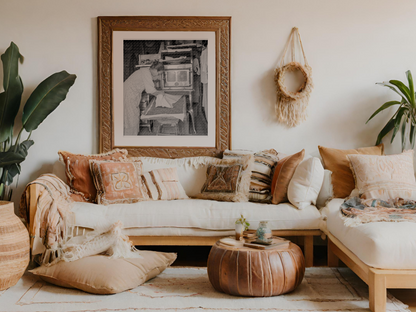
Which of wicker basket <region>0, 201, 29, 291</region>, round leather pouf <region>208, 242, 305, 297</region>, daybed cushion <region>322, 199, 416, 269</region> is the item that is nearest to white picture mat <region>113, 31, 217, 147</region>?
wicker basket <region>0, 201, 29, 291</region>

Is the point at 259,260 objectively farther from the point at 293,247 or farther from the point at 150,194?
the point at 150,194

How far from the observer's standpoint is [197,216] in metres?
3.00

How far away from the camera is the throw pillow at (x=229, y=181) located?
331 cm

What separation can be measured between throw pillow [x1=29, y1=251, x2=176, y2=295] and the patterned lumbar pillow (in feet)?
2.72

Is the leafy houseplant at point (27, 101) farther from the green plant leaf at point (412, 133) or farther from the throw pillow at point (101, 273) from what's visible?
the green plant leaf at point (412, 133)

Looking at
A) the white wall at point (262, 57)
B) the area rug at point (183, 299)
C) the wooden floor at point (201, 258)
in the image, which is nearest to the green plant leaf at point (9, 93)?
the white wall at point (262, 57)

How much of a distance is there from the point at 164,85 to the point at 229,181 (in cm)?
121

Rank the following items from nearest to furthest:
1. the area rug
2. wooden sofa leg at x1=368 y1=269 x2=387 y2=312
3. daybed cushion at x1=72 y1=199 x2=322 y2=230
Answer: wooden sofa leg at x1=368 y1=269 x2=387 y2=312 → the area rug → daybed cushion at x1=72 y1=199 x2=322 y2=230

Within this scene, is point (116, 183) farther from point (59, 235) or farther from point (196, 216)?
point (196, 216)

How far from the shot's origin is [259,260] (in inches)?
88.0

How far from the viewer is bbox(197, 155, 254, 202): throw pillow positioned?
3.31 m

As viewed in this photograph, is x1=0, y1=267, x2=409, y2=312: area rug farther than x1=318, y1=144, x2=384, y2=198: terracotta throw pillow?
No

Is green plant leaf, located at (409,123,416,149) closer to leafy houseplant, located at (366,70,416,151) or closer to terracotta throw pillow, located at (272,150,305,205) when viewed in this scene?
leafy houseplant, located at (366,70,416,151)

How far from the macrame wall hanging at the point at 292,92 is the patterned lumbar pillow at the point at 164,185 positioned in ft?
Result: 3.93
